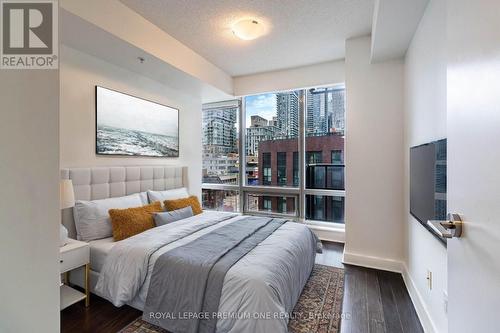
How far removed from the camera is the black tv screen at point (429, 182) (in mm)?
1547

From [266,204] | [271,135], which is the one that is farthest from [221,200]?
[271,135]

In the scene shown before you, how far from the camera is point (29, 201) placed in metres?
0.76

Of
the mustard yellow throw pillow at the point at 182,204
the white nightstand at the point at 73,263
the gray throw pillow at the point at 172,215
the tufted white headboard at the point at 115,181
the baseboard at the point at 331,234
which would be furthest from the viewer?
the baseboard at the point at 331,234

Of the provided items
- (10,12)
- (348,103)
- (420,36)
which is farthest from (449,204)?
(348,103)

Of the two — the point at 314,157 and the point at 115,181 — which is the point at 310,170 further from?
the point at 115,181

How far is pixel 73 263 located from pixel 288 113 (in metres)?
3.69

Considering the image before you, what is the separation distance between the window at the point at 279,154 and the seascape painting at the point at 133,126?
4.21 ft

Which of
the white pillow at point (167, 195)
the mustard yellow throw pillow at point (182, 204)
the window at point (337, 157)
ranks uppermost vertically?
the window at point (337, 157)

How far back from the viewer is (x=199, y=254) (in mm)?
1931

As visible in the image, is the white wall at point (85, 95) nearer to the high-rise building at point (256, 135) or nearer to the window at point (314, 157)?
the high-rise building at point (256, 135)

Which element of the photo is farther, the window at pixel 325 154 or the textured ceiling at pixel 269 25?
the window at pixel 325 154

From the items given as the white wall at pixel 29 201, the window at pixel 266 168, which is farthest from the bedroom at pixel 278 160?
the window at pixel 266 168

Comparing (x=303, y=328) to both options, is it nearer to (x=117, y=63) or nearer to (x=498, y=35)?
(x=498, y=35)

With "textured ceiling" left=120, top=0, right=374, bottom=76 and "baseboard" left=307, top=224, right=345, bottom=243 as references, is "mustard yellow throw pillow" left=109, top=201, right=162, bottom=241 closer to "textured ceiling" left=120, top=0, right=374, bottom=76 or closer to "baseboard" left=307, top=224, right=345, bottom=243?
"textured ceiling" left=120, top=0, right=374, bottom=76
